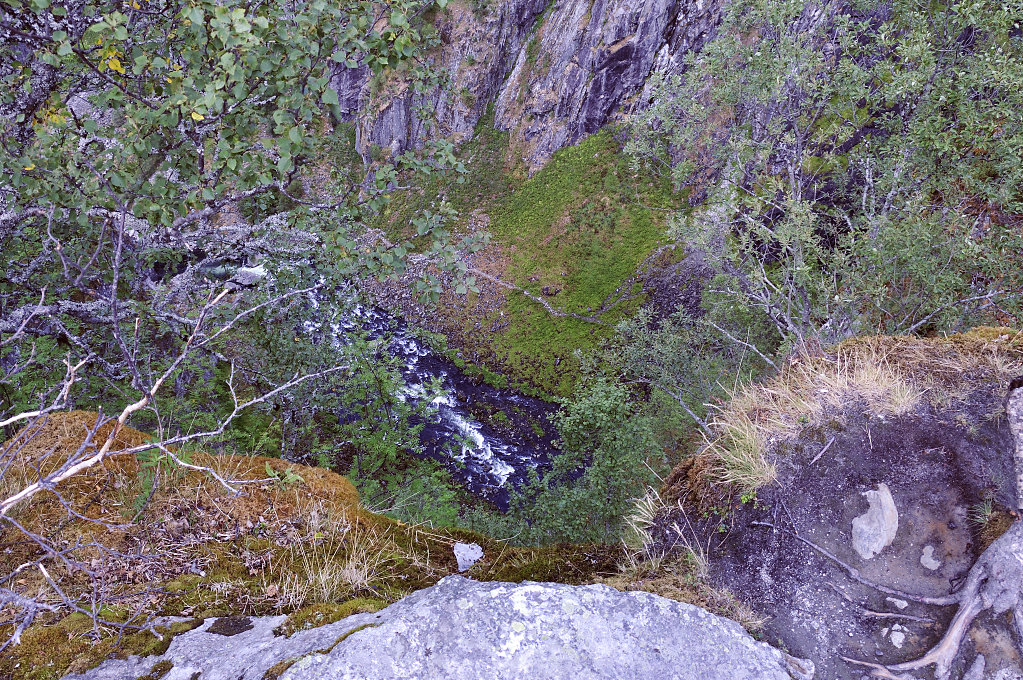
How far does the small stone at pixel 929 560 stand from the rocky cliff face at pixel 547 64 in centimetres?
1778

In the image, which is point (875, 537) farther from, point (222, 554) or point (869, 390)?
point (222, 554)

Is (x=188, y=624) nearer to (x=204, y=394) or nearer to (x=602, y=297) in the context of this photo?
(x=204, y=394)

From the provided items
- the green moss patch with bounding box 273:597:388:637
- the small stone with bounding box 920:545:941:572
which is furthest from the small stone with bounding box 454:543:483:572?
the small stone with bounding box 920:545:941:572

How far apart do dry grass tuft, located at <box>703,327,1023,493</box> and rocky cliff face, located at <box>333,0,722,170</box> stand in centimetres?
1634

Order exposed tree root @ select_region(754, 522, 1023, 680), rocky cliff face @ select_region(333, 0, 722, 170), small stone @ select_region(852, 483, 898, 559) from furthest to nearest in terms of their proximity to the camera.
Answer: rocky cliff face @ select_region(333, 0, 722, 170)
small stone @ select_region(852, 483, 898, 559)
exposed tree root @ select_region(754, 522, 1023, 680)

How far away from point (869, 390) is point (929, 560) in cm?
124

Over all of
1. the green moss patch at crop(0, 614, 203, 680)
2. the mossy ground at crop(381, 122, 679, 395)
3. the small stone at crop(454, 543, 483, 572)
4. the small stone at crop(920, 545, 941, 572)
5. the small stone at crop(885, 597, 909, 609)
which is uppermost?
the small stone at crop(920, 545, 941, 572)

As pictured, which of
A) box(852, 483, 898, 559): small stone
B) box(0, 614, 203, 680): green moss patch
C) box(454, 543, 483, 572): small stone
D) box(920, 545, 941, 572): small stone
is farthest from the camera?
box(454, 543, 483, 572): small stone

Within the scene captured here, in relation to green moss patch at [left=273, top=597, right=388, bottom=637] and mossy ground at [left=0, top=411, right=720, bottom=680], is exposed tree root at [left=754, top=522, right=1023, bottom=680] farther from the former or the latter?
green moss patch at [left=273, top=597, right=388, bottom=637]

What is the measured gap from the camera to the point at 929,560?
321 centimetres

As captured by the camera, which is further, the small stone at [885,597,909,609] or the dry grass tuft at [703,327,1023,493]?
the dry grass tuft at [703,327,1023,493]

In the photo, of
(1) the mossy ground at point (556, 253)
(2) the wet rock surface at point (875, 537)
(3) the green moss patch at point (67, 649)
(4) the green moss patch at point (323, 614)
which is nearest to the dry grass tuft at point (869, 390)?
(2) the wet rock surface at point (875, 537)

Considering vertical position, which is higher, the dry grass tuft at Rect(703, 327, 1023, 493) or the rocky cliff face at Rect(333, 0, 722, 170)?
the rocky cliff face at Rect(333, 0, 722, 170)

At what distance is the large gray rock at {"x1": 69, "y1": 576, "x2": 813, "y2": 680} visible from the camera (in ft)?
8.36
